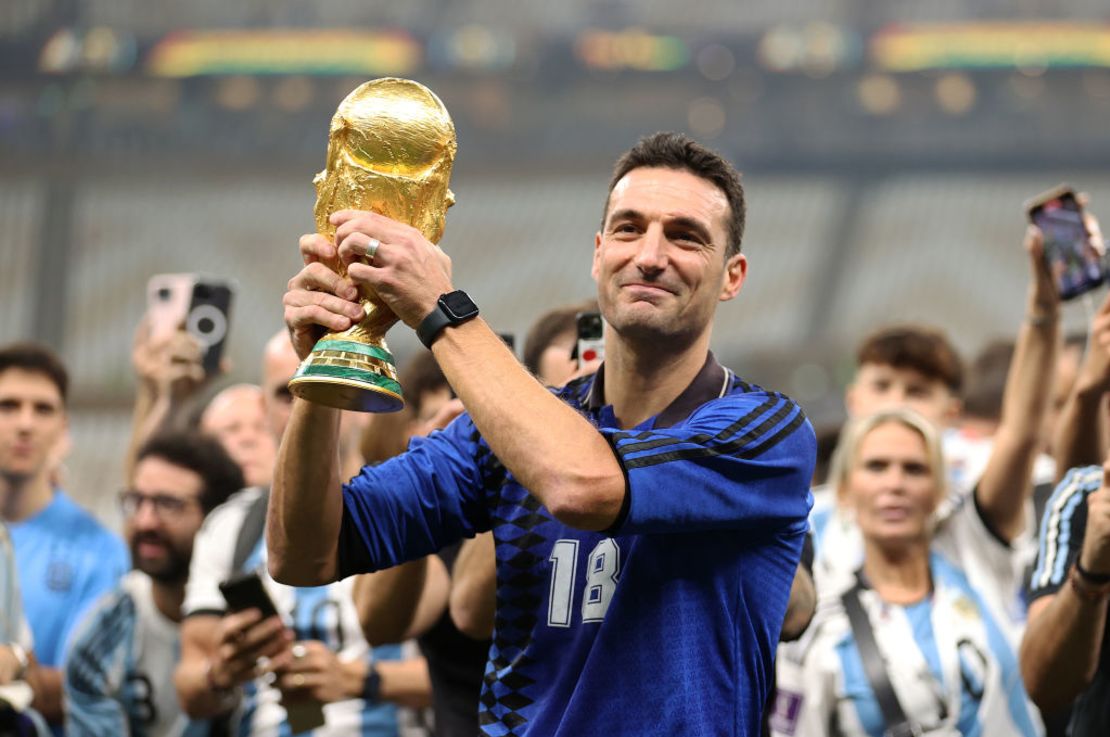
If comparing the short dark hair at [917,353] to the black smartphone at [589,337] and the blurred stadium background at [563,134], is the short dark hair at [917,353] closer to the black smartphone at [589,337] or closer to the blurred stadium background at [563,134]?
the black smartphone at [589,337]

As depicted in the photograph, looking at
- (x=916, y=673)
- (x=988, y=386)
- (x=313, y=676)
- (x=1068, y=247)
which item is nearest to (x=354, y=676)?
(x=313, y=676)

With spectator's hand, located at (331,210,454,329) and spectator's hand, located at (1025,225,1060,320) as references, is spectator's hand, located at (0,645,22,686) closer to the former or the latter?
spectator's hand, located at (331,210,454,329)

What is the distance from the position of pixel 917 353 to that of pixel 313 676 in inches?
104

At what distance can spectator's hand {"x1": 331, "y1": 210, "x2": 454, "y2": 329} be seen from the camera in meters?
2.47

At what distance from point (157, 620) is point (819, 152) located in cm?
1854

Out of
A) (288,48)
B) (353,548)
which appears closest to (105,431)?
(288,48)

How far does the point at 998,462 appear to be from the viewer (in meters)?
4.84

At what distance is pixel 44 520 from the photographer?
19.6 feet

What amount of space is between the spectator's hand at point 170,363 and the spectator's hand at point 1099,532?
319 centimetres

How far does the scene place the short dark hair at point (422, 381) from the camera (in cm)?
443

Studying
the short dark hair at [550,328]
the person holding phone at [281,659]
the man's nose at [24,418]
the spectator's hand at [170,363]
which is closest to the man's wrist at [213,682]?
the person holding phone at [281,659]

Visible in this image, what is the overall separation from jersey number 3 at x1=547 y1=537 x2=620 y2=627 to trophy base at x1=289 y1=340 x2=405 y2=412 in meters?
0.42

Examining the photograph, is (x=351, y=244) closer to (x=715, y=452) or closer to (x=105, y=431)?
(x=715, y=452)

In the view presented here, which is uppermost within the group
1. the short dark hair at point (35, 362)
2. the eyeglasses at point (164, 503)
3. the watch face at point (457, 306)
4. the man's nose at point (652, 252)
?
the short dark hair at point (35, 362)
